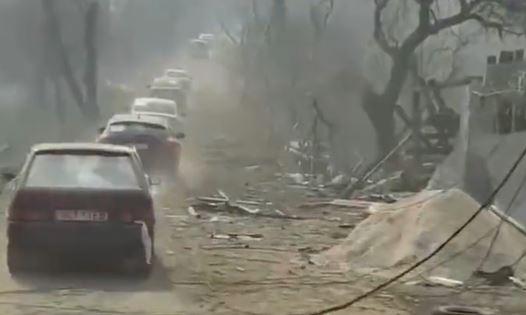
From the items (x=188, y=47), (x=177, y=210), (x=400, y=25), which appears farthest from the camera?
(x=188, y=47)

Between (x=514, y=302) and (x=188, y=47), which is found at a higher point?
(x=188, y=47)

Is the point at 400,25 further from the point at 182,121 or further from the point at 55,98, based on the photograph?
the point at 55,98

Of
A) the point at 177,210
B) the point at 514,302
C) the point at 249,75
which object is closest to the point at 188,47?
the point at 249,75

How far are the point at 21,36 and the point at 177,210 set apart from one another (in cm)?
640

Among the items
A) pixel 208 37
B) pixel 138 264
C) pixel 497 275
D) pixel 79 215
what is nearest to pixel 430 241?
pixel 497 275

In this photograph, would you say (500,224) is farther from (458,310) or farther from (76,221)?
(76,221)

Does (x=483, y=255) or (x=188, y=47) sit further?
(x=188, y=47)

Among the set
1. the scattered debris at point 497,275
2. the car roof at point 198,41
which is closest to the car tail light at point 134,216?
the scattered debris at point 497,275

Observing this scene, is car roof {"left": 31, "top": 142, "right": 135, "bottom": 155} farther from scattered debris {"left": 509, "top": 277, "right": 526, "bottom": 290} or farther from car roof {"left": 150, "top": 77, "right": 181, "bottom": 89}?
car roof {"left": 150, "top": 77, "right": 181, "bottom": 89}

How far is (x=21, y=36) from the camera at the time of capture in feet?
59.3

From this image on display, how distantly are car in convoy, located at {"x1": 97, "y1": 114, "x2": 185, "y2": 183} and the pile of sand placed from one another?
354cm

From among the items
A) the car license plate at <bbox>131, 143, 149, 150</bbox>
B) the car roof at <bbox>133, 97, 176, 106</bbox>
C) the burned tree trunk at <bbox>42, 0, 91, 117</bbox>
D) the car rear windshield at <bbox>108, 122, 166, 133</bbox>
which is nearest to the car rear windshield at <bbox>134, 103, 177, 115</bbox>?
the car roof at <bbox>133, 97, 176, 106</bbox>

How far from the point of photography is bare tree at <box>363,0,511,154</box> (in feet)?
61.0

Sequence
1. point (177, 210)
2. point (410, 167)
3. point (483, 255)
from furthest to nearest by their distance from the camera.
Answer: point (410, 167)
point (177, 210)
point (483, 255)
